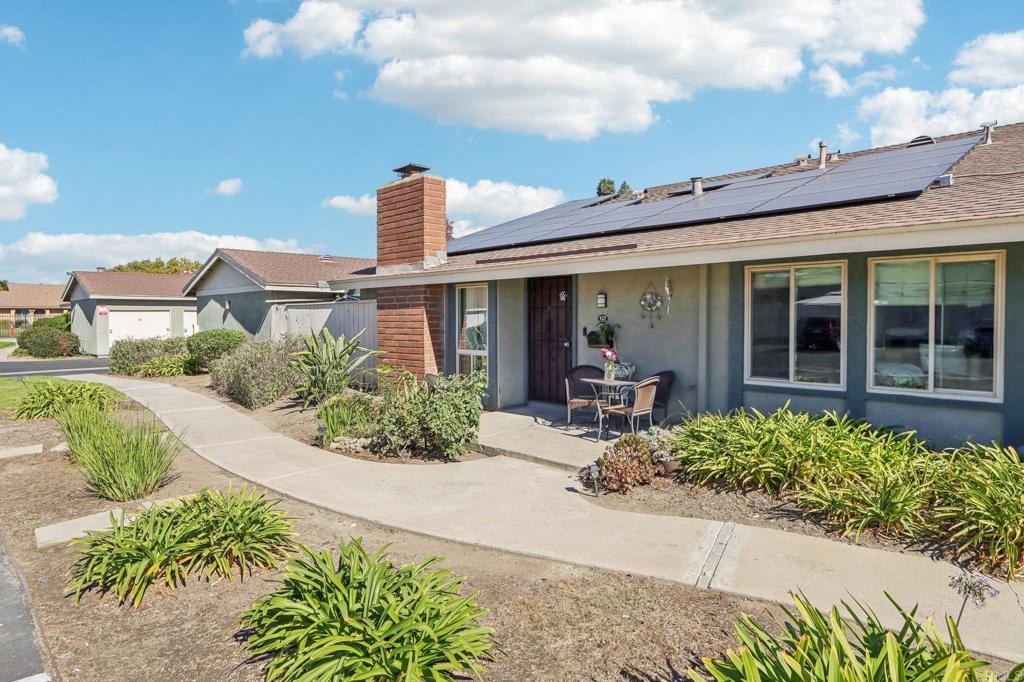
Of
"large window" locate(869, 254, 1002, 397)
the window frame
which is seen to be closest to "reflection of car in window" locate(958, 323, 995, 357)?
"large window" locate(869, 254, 1002, 397)

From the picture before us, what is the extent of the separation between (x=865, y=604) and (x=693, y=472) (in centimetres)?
264

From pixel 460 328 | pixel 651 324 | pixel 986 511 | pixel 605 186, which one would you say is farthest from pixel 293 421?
pixel 605 186

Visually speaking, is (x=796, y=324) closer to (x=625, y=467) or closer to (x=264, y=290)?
(x=625, y=467)

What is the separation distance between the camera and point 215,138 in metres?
17.5

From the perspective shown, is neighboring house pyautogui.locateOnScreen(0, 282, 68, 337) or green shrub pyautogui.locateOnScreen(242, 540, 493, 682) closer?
green shrub pyautogui.locateOnScreen(242, 540, 493, 682)

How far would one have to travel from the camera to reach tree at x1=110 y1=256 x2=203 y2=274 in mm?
58359

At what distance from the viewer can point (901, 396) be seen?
22.7 feet

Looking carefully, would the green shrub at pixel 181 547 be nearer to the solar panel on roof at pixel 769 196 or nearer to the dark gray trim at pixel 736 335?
the dark gray trim at pixel 736 335

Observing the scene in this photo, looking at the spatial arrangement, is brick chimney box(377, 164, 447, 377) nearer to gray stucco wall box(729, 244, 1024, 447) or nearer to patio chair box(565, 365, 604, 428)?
patio chair box(565, 365, 604, 428)

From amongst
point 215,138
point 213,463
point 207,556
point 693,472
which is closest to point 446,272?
point 213,463

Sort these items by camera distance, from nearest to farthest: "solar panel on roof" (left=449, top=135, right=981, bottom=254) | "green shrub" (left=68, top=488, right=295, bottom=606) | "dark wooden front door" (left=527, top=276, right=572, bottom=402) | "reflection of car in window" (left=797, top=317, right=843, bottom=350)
→ "green shrub" (left=68, top=488, right=295, bottom=606) → "reflection of car in window" (left=797, top=317, right=843, bottom=350) → "solar panel on roof" (left=449, top=135, right=981, bottom=254) → "dark wooden front door" (left=527, top=276, right=572, bottom=402)

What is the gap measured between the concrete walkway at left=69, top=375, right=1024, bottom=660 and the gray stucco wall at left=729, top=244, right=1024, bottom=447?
2.82m

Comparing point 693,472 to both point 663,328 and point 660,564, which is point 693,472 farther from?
point 663,328

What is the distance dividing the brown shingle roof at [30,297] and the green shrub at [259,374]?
48.5 metres
